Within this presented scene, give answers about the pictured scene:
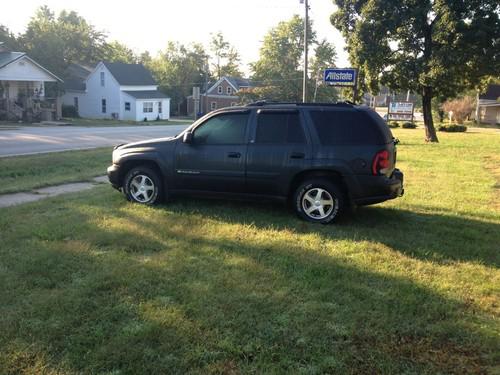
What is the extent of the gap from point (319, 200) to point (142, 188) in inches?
114

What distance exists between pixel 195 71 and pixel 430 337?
7523cm

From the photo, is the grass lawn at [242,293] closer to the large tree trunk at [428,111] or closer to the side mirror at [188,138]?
the side mirror at [188,138]

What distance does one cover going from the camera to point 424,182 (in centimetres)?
1106

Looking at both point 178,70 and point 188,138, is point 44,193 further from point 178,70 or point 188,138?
point 178,70

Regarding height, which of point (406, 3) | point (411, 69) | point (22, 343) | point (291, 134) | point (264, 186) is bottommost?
point (22, 343)

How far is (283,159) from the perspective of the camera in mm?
6887

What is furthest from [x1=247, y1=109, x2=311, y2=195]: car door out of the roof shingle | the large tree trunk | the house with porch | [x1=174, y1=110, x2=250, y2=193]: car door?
the roof shingle

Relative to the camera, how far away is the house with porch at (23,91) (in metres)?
36.1

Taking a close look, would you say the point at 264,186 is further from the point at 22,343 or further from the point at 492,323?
the point at 22,343

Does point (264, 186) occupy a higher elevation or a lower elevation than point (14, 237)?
higher

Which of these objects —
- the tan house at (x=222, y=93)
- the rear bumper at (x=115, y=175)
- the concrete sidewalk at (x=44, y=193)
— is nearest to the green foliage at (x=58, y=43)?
the tan house at (x=222, y=93)

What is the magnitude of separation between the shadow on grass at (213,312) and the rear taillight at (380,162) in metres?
1.13

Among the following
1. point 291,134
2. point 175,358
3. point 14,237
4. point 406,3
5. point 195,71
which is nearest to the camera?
point 175,358

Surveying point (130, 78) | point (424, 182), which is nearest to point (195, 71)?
point (130, 78)
